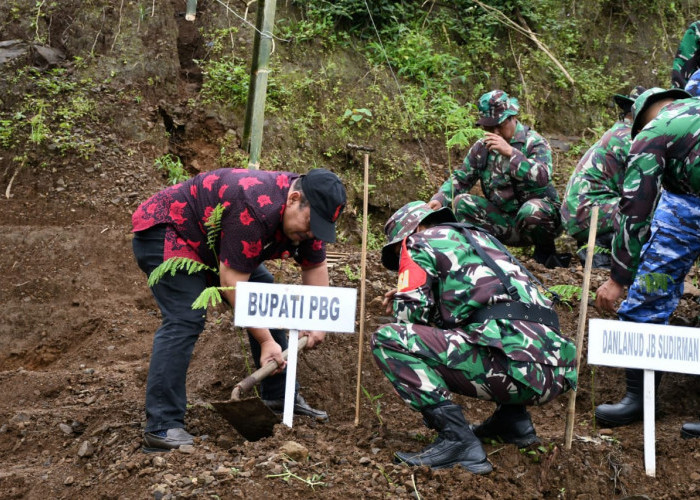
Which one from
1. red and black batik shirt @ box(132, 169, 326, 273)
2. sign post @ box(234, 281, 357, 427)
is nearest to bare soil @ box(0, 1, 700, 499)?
sign post @ box(234, 281, 357, 427)

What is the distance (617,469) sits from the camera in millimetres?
3137

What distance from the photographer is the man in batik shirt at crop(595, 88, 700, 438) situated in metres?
3.54

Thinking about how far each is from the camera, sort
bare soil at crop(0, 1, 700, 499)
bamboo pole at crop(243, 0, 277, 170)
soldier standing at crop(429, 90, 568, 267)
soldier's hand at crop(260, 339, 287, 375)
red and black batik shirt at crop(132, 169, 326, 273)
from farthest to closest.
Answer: soldier standing at crop(429, 90, 568, 267)
bamboo pole at crop(243, 0, 277, 170)
soldier's hand at crop(260, 339, 287, 375)
red and black batik shirt at crop(132, 169, 326, 273)
bare soil at crop(0, 1, 700, 499)

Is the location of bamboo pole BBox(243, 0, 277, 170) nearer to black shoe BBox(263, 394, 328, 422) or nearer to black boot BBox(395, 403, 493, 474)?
black shoe BBox(263, 394, 328, 422)

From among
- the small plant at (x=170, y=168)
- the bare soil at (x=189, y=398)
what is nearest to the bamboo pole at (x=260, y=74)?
the bare soil at (x=189, y=398)

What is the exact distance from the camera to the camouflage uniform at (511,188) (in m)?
6.07

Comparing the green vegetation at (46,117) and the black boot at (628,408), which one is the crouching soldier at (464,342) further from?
the green vegetation at (46,117)

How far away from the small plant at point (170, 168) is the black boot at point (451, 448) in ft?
15.1

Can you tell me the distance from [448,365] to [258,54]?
3821 millimetres

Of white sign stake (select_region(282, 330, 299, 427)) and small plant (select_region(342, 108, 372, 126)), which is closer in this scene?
white sign stake (select_region(282, 330, 299, 427))

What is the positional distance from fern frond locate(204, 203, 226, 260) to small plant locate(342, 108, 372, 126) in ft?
14.9

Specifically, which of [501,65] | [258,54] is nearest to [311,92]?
[258,54]

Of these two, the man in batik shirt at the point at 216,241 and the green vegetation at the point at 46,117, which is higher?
the green vegetation at the point at 46,117

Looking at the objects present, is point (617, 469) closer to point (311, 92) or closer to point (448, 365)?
point (448, 365)
